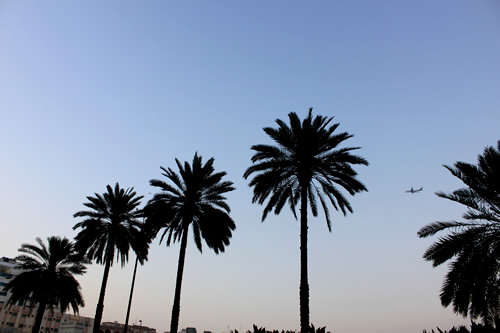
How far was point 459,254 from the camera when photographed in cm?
1695

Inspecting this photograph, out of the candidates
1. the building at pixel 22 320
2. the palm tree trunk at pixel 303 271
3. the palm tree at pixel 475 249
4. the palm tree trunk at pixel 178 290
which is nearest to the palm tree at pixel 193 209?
the palm tree trunk at pixel 178 290

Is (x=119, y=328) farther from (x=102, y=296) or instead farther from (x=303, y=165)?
(x=303, y=165)

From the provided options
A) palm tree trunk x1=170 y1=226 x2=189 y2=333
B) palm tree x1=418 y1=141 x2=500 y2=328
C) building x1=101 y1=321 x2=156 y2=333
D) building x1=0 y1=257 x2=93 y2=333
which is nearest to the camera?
palm tree x1=418 y1=141 x2=500 y2=328

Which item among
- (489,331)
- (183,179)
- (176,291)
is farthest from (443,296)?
(183,179)

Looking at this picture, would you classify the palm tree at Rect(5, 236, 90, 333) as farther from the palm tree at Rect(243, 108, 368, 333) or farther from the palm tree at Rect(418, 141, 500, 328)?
the palm tree at Rect(418, 141, 500, 328)

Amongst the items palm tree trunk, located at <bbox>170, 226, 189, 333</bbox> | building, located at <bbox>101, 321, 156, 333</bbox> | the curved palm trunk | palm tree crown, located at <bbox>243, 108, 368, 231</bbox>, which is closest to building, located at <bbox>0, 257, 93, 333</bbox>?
building, located at <bbox>101, 321, 156, 333</bbox>

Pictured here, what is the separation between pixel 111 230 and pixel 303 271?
1922 cm

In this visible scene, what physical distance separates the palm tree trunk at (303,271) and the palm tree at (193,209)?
762cm

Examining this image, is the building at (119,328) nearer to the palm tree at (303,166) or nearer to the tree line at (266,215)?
the tree line at (266,215)

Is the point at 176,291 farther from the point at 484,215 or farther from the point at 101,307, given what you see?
the point at 484,215

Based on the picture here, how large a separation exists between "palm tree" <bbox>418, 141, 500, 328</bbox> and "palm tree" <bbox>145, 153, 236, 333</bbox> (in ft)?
47.0

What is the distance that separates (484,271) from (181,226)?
19.2 m

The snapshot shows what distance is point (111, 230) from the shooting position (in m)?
31.7

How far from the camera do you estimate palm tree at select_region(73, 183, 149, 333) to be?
1219 inches
